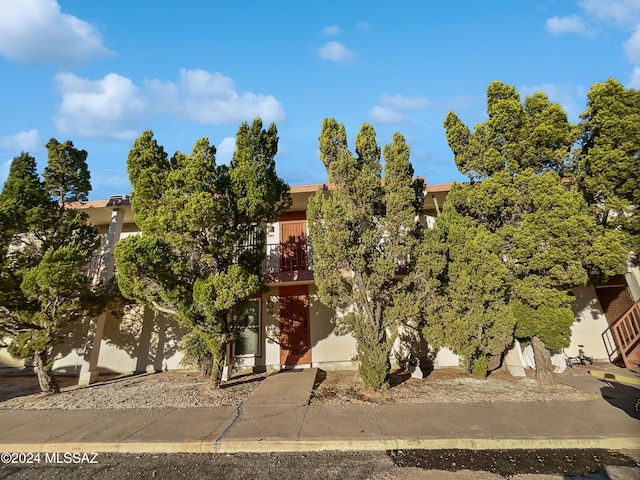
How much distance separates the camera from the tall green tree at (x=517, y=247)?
5.90 meters

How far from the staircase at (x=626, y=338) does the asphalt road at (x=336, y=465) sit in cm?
580

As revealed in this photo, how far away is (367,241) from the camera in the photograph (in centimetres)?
625

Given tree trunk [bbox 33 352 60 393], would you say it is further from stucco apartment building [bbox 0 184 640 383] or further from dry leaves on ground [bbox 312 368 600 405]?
dry leaves on ground [bbox 312 368 600 405]

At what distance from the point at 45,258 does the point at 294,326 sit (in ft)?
21.6

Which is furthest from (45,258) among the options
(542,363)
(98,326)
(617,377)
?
(617,377)

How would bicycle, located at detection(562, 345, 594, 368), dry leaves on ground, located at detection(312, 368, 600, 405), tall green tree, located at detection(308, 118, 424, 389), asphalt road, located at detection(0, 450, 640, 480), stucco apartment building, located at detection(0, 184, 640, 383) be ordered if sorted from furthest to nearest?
stucco apartment building, located at detection(0, 184, 640, 383)
bicycle, located at detection(562, 345, 594, 368)
tall green tree, located at detection(308, 118, 424, 389)
dry leaves on ground, located at detection(312, 368, 600, 405)
asphalt road, located at detection(0, 450, 640, 480)

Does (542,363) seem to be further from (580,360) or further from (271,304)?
(271,304)

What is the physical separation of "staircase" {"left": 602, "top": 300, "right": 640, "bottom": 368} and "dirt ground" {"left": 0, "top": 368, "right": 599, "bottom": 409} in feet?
3.77

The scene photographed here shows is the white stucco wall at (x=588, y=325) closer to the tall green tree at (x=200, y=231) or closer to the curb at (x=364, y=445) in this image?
the curb at (x=364, y=445)

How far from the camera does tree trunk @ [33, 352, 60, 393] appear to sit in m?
6.60

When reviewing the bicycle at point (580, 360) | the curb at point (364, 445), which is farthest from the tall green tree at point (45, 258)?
the bicycle at point (580, 360)

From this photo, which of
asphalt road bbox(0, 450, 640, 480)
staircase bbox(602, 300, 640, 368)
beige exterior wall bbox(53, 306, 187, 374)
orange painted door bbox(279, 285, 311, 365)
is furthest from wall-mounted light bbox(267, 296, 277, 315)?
staircase bbox(602, 300, 640, 368)

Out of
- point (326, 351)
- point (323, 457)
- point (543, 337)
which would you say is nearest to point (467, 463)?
point (323, 457)

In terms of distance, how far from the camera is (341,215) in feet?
20.1
